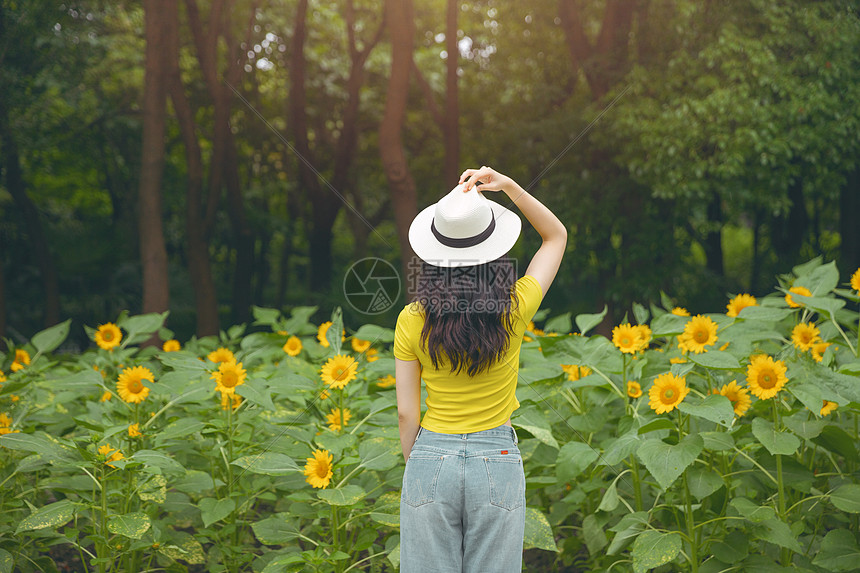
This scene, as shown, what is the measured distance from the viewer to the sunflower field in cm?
226

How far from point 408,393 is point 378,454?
1.86 ft

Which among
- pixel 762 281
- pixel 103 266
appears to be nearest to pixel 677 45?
pixel 762 281

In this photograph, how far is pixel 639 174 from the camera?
8719 millimetres

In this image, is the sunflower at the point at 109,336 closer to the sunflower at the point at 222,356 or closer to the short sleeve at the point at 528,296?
the sunflower at the point at 222,356

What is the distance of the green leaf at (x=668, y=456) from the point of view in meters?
2.06

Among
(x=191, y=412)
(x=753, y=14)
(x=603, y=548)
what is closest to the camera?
(x=603, y=548)

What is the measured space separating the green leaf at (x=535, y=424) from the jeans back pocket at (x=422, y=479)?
72 cm

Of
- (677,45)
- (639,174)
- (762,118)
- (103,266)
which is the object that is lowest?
(103,266)

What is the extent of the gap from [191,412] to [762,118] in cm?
Result: 715

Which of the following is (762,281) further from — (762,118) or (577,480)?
(577,480)

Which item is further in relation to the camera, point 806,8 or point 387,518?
point 806,8

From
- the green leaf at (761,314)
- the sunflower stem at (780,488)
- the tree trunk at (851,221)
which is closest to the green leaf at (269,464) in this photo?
the sunflower stem at (780,488)

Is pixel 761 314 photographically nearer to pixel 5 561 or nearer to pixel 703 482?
pixel 703 482

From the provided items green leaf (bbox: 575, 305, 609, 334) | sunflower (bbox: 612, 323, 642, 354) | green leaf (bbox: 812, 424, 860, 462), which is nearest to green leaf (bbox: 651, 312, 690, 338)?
sunflower (bbox: 612, 323, 642, 354)
